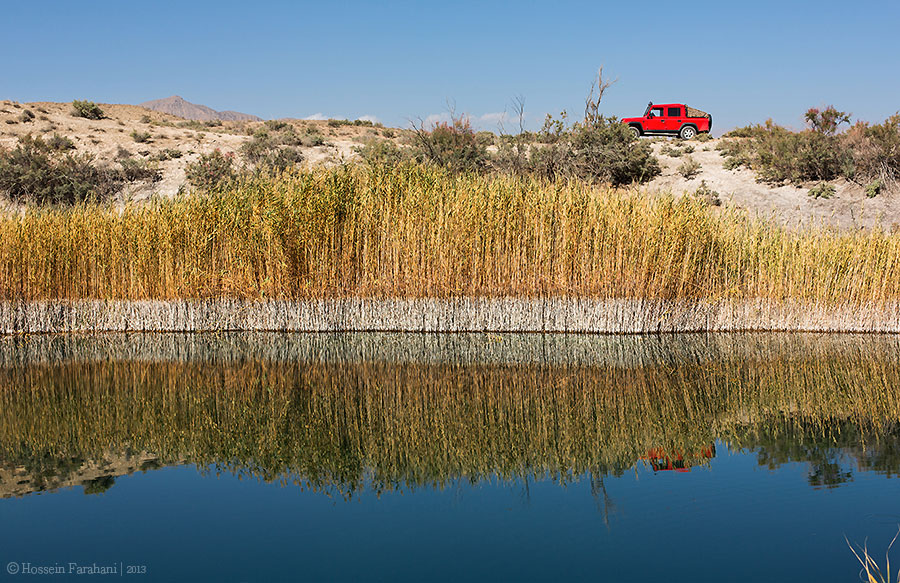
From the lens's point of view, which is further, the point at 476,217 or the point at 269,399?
the point at 476,217

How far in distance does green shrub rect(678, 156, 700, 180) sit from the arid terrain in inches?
7.5

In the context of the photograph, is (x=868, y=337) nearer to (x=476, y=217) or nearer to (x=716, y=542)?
(x=476, y=217)

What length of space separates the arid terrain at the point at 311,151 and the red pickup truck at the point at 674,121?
0.48 metres

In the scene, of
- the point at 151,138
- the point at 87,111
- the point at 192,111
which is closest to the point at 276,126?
the point at 151,138

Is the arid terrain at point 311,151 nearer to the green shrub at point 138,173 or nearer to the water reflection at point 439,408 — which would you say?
the green shrub at point 138,173

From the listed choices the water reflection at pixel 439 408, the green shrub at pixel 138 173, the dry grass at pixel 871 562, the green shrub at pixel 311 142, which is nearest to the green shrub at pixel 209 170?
the green shrub at pixel 138 173

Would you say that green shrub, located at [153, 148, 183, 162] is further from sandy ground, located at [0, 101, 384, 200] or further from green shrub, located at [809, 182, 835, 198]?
green shrub, located at [809, 182, 835, 198]

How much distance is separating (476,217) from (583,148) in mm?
13683

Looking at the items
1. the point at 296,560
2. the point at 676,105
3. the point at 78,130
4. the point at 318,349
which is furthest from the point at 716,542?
the point at 78,130

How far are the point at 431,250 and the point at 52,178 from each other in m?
15.9

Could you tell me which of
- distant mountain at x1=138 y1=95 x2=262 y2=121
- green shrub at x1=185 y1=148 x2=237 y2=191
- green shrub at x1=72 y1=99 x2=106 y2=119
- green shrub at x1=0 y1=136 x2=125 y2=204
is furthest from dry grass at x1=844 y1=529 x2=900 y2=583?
distant mountain at x1=138 y1=95 x2=262 y2=121

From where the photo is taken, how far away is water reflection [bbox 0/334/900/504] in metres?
5.91

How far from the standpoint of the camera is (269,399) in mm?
7516

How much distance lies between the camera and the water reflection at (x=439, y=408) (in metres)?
5.91
